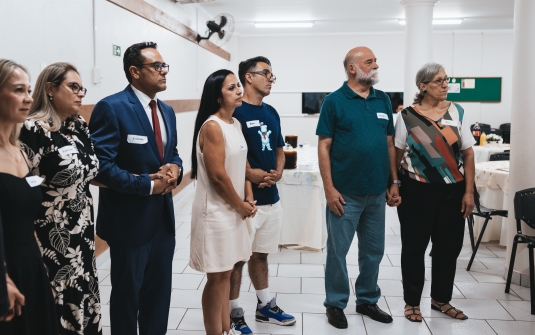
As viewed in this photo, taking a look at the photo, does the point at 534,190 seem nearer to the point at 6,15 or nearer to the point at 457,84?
the point at 6,15

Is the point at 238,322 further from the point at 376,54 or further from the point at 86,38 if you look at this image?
the point at 376,54

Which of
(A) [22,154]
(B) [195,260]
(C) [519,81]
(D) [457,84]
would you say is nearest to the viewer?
(A) [22,154]

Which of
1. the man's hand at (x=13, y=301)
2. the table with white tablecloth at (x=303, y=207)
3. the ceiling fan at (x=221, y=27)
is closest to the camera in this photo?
the man's hand at (x=13, y=301)

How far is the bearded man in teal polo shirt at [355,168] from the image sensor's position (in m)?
3.11

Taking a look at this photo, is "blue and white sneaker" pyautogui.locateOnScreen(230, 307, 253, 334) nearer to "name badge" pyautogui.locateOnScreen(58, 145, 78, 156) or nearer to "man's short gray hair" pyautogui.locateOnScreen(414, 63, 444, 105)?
"name badge" pyautogui.locateOnScreen(58, 145, 78, 156)

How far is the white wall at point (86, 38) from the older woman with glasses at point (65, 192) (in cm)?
138

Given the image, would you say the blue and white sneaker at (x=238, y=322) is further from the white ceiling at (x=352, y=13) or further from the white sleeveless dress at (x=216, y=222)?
the white ceiling at (x=352, y=13)

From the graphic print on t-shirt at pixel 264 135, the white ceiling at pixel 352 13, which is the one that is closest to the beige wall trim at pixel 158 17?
the white ceiling at pixel 352 13

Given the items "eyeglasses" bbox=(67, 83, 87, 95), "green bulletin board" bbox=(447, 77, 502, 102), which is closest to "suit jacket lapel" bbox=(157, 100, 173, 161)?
"eyeglasses" bbox=(67, 83, 87, 95)

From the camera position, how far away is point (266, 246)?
10.3ft

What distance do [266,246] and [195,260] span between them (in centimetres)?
65

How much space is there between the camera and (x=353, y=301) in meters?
3.65

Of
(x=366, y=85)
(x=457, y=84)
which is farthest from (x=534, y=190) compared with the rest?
(x=457, y=84)

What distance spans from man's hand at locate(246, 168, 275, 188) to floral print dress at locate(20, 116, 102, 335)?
3.26ft
